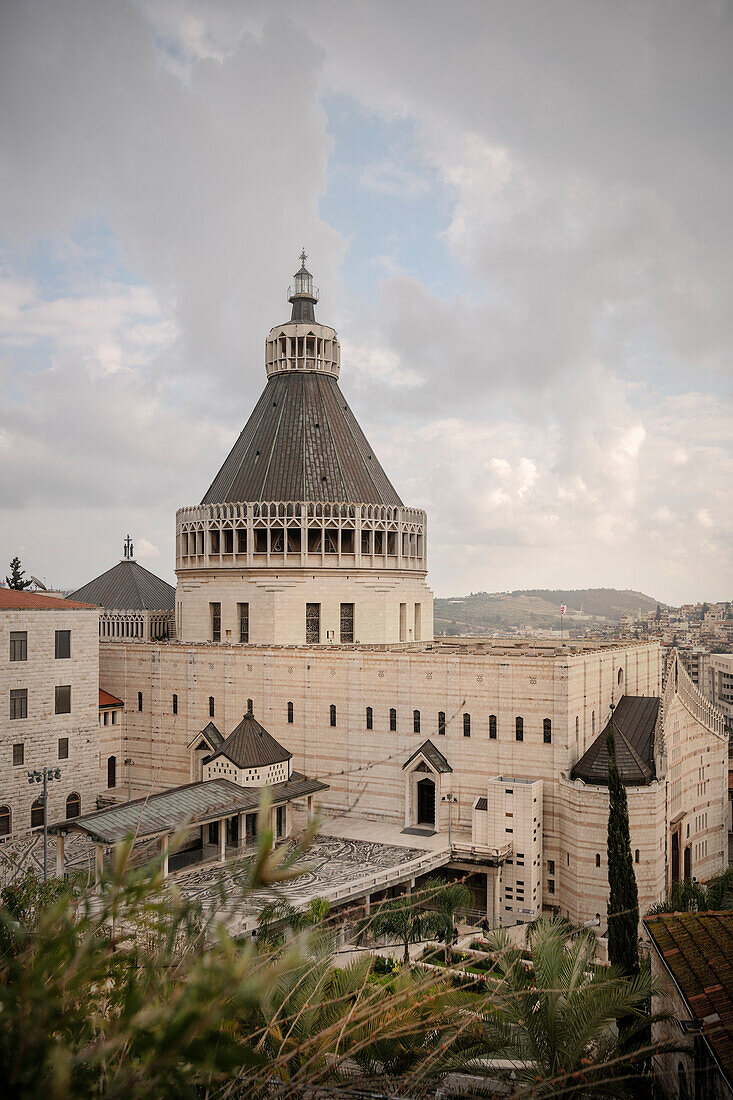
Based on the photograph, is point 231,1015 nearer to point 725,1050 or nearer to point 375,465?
point 725,1050

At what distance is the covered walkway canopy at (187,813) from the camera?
30.5 m

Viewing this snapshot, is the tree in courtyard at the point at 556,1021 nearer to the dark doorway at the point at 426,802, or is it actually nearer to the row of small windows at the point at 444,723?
the row of small windows at the point at 444,723

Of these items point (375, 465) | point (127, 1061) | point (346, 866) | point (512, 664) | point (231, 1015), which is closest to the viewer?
point (127, 1061)

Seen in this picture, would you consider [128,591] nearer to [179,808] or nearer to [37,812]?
A: [37,812]

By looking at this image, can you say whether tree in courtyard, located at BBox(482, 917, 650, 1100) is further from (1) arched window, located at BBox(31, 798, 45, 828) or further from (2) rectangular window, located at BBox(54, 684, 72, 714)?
(2) rectangular window, located at BBox(54, 684, 72, 714)

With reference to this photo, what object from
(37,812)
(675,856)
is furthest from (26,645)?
(675,856)

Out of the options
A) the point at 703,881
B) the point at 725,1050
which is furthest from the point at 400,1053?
the point at 703,881

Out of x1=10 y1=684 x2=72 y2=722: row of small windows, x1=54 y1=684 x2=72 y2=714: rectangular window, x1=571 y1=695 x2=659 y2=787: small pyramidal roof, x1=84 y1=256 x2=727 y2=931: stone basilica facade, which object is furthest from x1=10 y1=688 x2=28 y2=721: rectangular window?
x1=571 y1=695 x2=659 y2=787: small pyramidal roof

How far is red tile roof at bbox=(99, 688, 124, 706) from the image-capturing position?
4775 cm

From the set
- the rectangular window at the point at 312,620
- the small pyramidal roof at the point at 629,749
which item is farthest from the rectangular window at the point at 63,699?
the small pyramidal roof at the point at 629,749

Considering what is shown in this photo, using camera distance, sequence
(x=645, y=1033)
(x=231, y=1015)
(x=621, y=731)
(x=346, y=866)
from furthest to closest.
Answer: (x=621, y=731) < (x=346, y=866) < (x=645, y=1033) < (x=231, y=1015)

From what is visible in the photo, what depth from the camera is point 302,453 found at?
49.2 m

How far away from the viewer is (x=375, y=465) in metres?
53.4

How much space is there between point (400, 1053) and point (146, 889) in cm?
864
